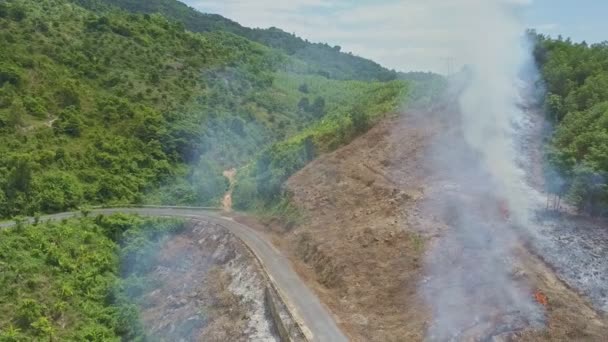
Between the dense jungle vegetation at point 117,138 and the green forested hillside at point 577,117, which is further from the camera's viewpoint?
Result: the dense jungle vegetation at point 117,138

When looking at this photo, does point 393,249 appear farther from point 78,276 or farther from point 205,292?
point 78,276

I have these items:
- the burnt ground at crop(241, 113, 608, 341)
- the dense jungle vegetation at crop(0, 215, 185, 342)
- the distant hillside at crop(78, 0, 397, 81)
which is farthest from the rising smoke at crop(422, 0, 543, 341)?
the distant hillside at crop(78, 0, 397, 81)

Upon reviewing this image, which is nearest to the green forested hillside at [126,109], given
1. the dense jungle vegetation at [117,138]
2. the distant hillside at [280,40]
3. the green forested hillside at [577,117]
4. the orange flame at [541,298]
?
the dense jungle vegetation at [117,138]

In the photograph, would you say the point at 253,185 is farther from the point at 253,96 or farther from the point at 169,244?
the point at 253,96

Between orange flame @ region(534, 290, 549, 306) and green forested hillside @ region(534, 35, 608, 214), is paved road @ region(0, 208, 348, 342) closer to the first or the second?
orange flame @ region(534, 290, 549, 306)

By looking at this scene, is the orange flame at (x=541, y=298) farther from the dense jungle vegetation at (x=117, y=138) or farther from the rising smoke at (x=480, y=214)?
the dense jungle vegetation at (x=117, y=138)

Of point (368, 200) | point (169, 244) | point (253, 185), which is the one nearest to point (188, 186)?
point (253, 185)
